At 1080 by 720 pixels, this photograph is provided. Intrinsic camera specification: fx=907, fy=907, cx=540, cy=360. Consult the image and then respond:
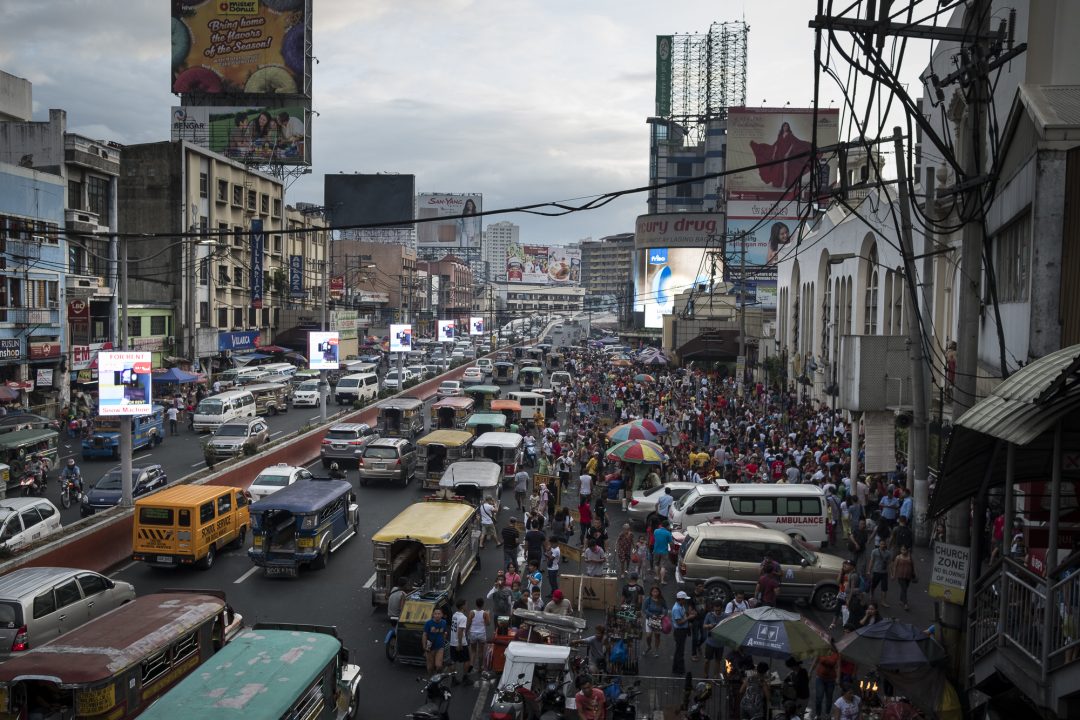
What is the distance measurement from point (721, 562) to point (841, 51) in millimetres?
10200

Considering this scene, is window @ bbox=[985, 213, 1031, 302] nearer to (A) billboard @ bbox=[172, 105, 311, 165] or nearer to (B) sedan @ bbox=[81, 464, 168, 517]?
(B) sedan @ bbox=[81, 464, 168, 517]

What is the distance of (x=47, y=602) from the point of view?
44.0ft

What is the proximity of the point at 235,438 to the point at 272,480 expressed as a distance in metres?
8.21

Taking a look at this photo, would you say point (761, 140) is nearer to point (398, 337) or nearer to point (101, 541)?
point (398, 337)

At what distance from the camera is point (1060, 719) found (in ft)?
23.6

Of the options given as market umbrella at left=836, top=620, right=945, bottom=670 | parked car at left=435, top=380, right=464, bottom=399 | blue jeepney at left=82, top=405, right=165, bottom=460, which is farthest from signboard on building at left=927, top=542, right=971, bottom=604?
parked car at left=435, top=380, right=464, bottom=399

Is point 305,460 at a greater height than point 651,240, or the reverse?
point 651,240

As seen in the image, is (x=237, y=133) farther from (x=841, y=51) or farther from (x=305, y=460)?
(x=841, y=51)

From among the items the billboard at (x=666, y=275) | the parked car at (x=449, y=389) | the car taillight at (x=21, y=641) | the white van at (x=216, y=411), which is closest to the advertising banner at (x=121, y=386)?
the car taillight at (x=21, y=641)

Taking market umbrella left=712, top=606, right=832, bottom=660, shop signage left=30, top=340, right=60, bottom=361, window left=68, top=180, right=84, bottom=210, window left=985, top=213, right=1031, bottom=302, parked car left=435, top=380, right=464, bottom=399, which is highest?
window left=68, top=180, right=84, bottom=210

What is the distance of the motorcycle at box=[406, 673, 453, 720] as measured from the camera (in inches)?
438

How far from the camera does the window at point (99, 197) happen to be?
149ft

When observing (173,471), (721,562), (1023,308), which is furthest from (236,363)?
(1023,308)

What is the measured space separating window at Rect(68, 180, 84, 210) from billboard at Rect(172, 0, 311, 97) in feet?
91.3
